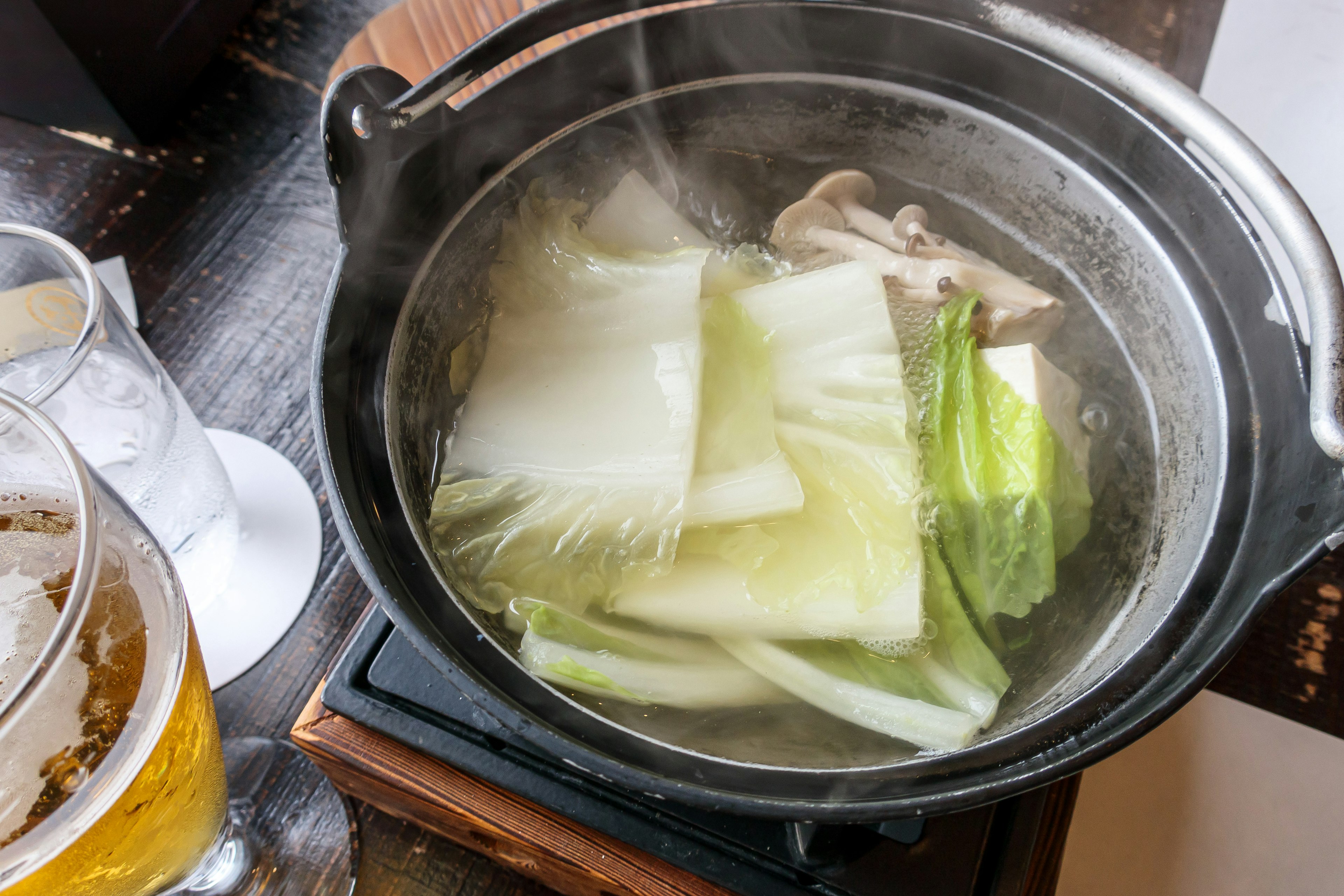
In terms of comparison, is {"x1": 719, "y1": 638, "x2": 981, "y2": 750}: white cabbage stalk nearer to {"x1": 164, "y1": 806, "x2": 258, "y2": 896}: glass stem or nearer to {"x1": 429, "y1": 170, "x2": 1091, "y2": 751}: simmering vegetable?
{"x1": 429, "y1": 170, "x2": 1091, "y2": 751}: simmering vegetable

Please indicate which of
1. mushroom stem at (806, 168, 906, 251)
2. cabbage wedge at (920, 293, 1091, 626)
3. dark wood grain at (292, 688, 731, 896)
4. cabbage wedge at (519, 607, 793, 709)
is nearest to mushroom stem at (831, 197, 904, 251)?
mushroom stem at (806, 168, 906, 251)

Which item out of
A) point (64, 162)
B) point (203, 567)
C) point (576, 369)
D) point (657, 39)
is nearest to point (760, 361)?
point (576, 369)

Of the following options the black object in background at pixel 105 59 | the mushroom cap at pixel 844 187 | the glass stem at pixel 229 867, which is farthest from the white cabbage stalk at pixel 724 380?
the black object in background at pixel 105 59

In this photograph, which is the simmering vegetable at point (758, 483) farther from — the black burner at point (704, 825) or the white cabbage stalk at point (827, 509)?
the black burner at point (704, 825)

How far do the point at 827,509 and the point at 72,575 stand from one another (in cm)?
81

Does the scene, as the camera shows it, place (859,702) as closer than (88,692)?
No

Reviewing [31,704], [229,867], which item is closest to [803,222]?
[31,704]

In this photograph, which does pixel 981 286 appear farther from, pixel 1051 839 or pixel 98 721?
pixel 98 721

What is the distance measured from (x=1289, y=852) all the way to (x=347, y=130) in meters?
1.59

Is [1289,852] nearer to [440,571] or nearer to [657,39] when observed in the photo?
[440,571]

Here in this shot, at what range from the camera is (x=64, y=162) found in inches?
67.4

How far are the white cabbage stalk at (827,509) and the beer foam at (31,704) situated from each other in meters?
0.54

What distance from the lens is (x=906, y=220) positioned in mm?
1264

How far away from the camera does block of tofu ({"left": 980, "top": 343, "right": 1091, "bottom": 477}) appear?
1.07m
